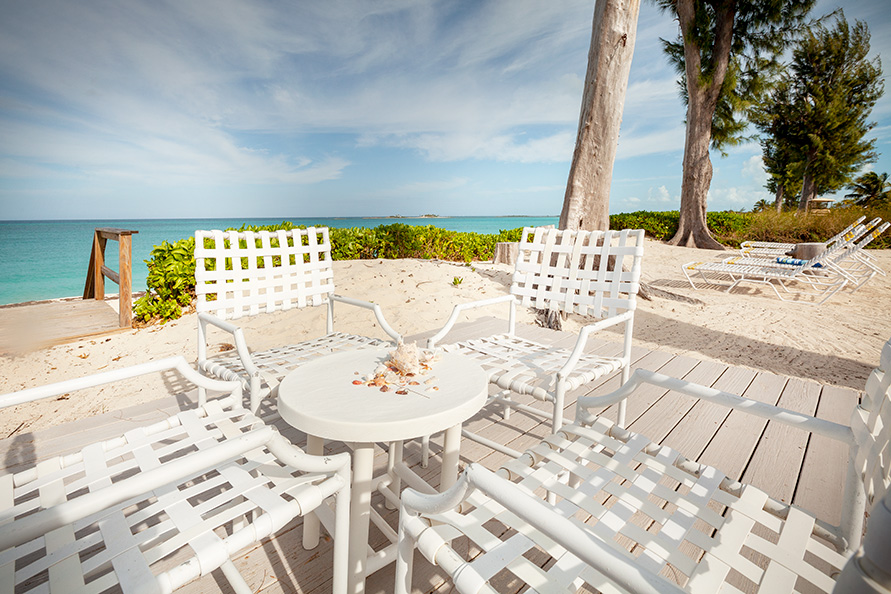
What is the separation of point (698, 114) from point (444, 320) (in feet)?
35.4

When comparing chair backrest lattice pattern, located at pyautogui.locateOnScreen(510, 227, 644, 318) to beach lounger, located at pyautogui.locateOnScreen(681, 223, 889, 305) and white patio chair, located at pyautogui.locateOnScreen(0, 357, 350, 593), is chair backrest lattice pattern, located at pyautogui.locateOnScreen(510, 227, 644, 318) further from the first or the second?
beach lounger, located at pyautogui.locateOnScreen(681, 223, 889, 305)

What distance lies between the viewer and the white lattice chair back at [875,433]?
0.73m

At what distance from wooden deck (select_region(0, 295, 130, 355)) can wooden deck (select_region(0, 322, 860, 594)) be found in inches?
107

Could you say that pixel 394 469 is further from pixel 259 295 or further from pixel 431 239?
pixel 431 239

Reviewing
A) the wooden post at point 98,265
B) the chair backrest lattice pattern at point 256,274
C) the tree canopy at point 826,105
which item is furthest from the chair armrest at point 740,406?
the tree canopy at point 826,105

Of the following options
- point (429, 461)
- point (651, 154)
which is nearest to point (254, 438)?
point (429, 461)

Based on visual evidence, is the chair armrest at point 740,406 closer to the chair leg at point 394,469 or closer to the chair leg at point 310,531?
the chair leg at point 394,469

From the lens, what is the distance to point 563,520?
613 millimetres

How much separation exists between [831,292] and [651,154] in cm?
3148

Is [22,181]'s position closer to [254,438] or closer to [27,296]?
[27,296]

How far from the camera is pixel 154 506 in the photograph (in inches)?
35.0

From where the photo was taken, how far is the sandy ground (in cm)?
308

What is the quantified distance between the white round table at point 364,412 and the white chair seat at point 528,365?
30 centimetres

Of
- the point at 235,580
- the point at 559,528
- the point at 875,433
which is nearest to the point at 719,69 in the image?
the point at 875,433
